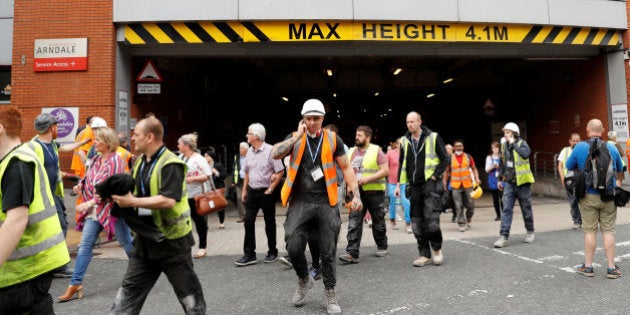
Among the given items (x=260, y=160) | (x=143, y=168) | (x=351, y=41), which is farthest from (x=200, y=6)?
(x=143, y=168)

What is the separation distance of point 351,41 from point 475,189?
4.63 metres

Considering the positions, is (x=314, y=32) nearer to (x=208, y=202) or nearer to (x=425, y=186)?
(x=425, y=186)

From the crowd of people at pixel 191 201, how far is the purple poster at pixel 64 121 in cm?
310

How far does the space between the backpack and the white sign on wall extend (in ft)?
29.1

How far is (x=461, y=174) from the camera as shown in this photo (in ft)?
30.5

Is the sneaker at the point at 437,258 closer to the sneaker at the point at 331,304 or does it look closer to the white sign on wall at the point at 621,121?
the sneaker at the point at 331,304

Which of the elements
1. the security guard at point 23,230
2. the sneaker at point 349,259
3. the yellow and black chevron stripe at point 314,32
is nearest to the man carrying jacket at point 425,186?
the sneaker at point 349,259

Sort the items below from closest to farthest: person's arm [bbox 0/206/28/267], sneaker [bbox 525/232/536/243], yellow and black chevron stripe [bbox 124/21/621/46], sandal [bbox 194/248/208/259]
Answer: person's arm [bbox 0/206/28/267] → sandal [bbox 194/248/208/259] → sneaker [bbox 525/232/536/243] → yellow and black chevron stripe [bbox 124/21/621/46]

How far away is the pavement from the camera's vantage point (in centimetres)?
430

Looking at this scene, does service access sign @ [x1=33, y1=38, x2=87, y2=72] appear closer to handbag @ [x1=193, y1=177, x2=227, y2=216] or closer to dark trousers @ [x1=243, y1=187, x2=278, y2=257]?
handbag @ [x1=193, y1=177, x2=227, y2=216]

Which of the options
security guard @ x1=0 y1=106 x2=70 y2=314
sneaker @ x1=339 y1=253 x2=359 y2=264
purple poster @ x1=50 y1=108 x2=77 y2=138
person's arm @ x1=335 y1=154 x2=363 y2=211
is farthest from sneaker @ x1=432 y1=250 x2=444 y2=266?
purple poster @ x1=50 y1=108 x2=77 y2=138

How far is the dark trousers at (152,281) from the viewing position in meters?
3.07

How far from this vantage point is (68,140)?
9859mm

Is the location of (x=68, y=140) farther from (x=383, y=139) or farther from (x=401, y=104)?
(x=383, y=139)
